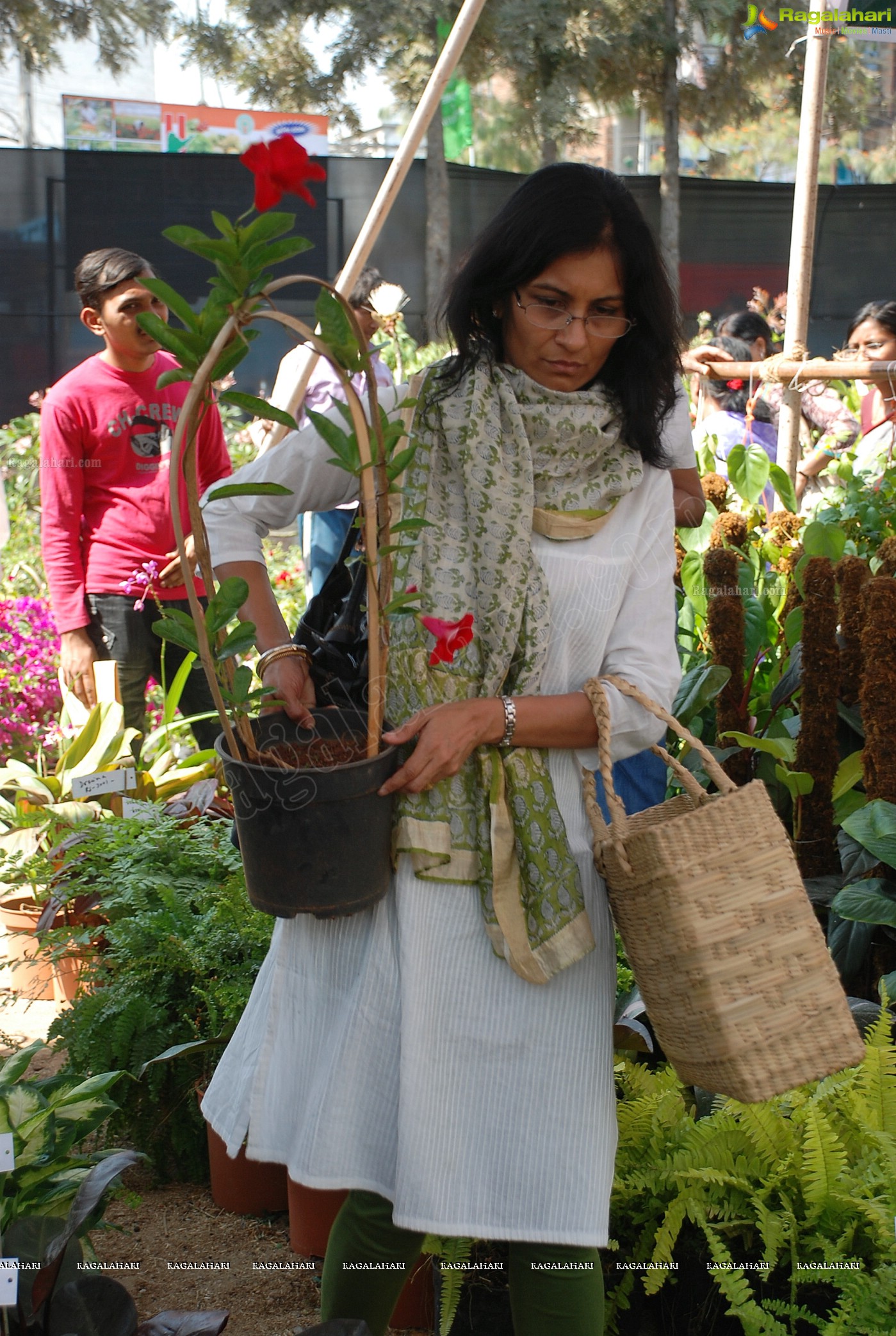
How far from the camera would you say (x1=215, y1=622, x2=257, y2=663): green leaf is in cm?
113

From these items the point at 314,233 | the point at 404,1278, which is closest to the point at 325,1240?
the point at 404,1278

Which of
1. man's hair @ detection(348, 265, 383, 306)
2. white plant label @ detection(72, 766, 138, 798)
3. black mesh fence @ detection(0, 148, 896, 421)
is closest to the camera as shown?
white plant label @ detection(72, 766, 138, 798)

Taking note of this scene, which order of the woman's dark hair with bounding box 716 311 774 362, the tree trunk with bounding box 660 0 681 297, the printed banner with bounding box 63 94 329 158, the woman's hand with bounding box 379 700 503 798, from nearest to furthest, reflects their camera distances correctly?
the woman's hand with bounding box 379 700 503 798
the woman's dark hair with bounding box 716 311 774 362
the tree trunk with bounding box 660 0 681 297
the printed banner with bounding box 63 94 329 158

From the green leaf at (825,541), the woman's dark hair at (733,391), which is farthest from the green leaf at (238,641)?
the woman's dark hair at (733,391)

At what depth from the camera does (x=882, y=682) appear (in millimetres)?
2068

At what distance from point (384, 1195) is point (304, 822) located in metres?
0.47

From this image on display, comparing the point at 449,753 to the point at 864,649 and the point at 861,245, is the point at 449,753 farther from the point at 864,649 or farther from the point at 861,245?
the point at 861,245

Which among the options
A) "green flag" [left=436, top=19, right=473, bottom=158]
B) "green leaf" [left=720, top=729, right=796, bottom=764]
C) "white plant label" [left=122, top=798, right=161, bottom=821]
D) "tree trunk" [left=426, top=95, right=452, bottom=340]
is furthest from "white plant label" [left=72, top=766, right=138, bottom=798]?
"green flag" [left=436, top=19, right=473, bottom=158]

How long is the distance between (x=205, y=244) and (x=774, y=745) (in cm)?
167

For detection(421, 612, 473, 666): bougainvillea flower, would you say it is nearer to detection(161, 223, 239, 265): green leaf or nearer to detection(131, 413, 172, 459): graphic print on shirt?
detection(161, 223, 239, 265): green leaf

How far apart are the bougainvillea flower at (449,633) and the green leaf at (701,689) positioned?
3.75ft

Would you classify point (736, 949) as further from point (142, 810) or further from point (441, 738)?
point (142, 810)

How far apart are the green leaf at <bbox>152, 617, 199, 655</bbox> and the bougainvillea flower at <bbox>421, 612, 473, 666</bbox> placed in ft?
0.84

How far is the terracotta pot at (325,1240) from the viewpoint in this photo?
6.00 ft
